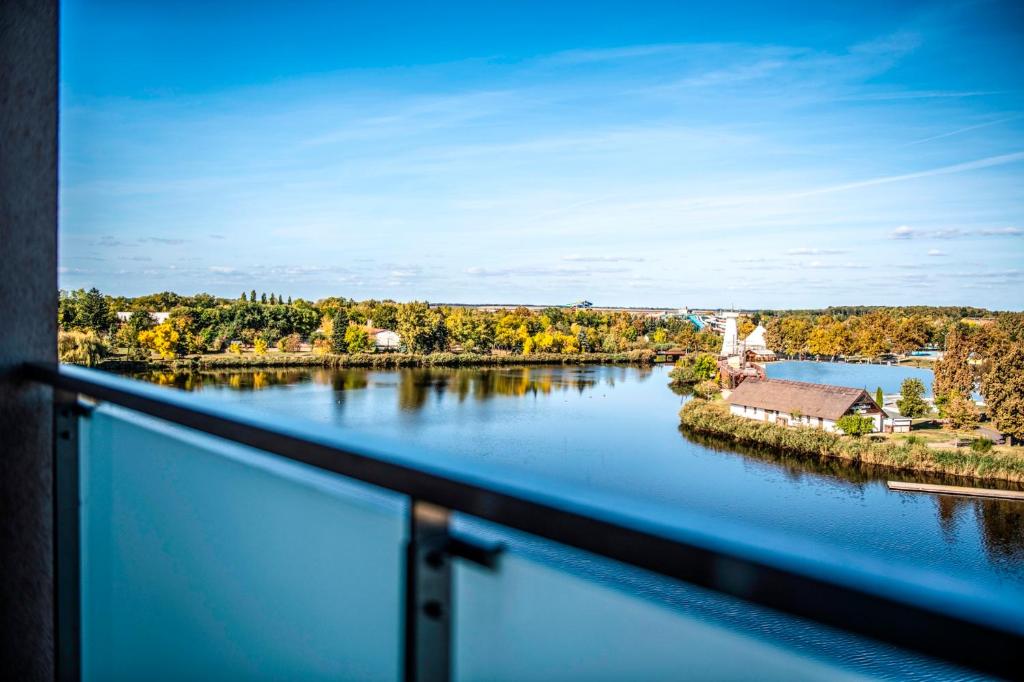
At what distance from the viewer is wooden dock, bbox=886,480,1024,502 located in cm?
1159

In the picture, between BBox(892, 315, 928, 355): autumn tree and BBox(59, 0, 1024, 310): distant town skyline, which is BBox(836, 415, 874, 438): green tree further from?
BBox(59, 0, 1024, 310): distant town skyline

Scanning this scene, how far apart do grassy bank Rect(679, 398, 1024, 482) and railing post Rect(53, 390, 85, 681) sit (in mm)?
13180

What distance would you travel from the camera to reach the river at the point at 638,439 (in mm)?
11852

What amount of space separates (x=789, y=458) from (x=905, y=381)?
105 inches

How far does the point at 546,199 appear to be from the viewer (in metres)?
28.6

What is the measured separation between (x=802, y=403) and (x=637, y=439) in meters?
4.03

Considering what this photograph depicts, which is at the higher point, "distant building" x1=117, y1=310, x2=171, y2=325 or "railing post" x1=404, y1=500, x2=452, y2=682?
"distant building" x1=117, y1=310, x2=171, y2=325

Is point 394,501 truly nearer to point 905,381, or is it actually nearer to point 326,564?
point 326,564

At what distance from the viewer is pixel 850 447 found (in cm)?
1358

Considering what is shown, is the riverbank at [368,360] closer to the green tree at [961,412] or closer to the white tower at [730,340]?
the white tower at [730,340]

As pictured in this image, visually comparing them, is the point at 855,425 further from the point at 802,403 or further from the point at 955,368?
the point at 955,368

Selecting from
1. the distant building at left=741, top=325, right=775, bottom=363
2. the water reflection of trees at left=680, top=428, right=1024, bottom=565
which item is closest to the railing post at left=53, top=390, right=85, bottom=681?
the water reflection of trees at left=680, top=428, right=1024, bottom=565

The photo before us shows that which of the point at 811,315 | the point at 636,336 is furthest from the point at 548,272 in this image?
the point at 811,315

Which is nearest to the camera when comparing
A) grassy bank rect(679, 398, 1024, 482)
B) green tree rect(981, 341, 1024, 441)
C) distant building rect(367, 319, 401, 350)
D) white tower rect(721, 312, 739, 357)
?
green tree rect(981, 341, 1024, 441)
